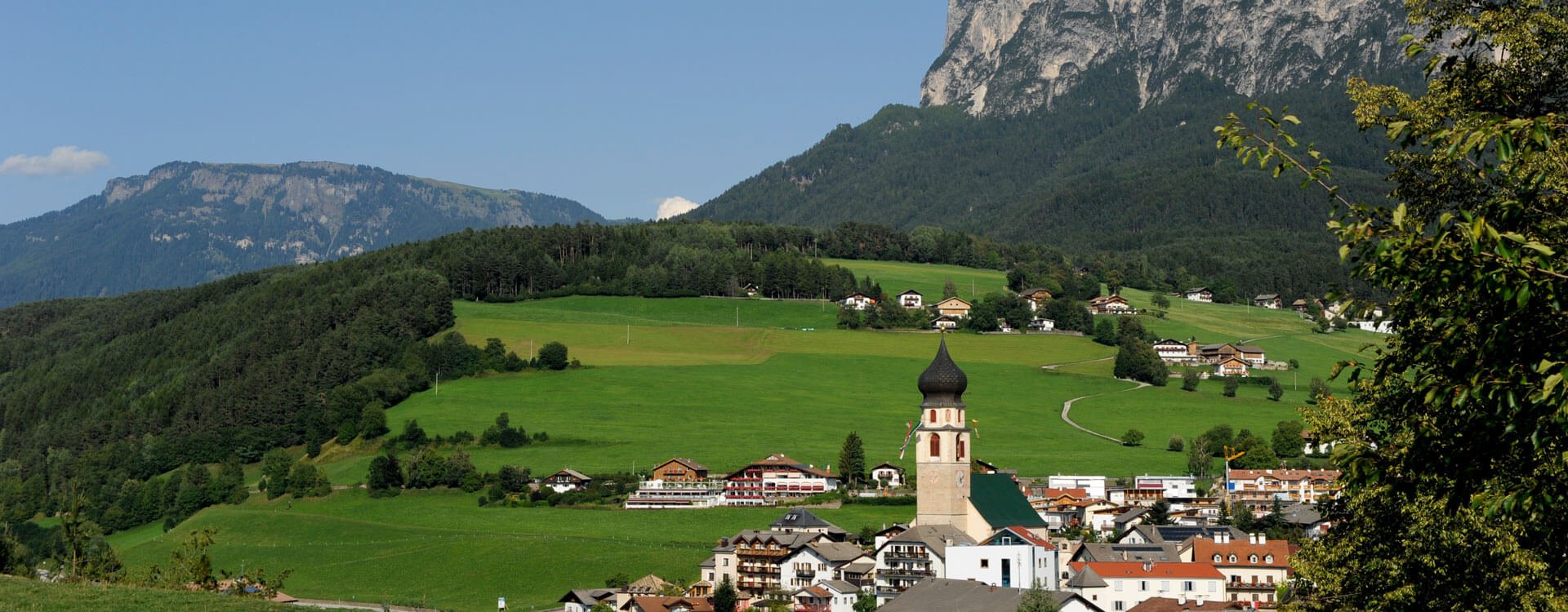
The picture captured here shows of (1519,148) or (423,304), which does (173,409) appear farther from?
(1519,148)

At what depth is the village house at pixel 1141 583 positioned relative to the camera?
287ft

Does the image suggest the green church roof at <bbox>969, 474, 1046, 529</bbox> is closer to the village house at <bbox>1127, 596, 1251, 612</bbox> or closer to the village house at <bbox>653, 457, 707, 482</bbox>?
the village house at <bbox>1127, 596, 1251, 612</bbox>

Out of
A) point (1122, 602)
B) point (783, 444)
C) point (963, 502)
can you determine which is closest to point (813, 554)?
point (963, 502)

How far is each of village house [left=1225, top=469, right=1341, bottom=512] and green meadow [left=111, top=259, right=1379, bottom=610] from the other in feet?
29.3

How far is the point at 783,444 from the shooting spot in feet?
470

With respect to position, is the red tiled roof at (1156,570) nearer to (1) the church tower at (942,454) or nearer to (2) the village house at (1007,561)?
(2) the village house at (1007,561)

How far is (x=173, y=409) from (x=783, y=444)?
71437mm

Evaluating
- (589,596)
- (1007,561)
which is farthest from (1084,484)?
(589,596)

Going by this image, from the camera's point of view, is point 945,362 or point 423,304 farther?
point 423,304

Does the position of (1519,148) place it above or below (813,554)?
above

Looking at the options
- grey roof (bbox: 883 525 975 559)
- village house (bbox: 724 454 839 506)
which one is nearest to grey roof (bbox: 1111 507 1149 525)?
grey roof (bbox: 883 525 975 559)

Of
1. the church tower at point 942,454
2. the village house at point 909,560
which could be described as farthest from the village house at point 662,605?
the church tower at point 942,454

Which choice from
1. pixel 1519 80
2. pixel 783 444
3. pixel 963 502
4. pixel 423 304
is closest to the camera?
pixel 1519 80

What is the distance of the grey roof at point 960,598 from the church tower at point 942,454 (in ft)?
51.7
